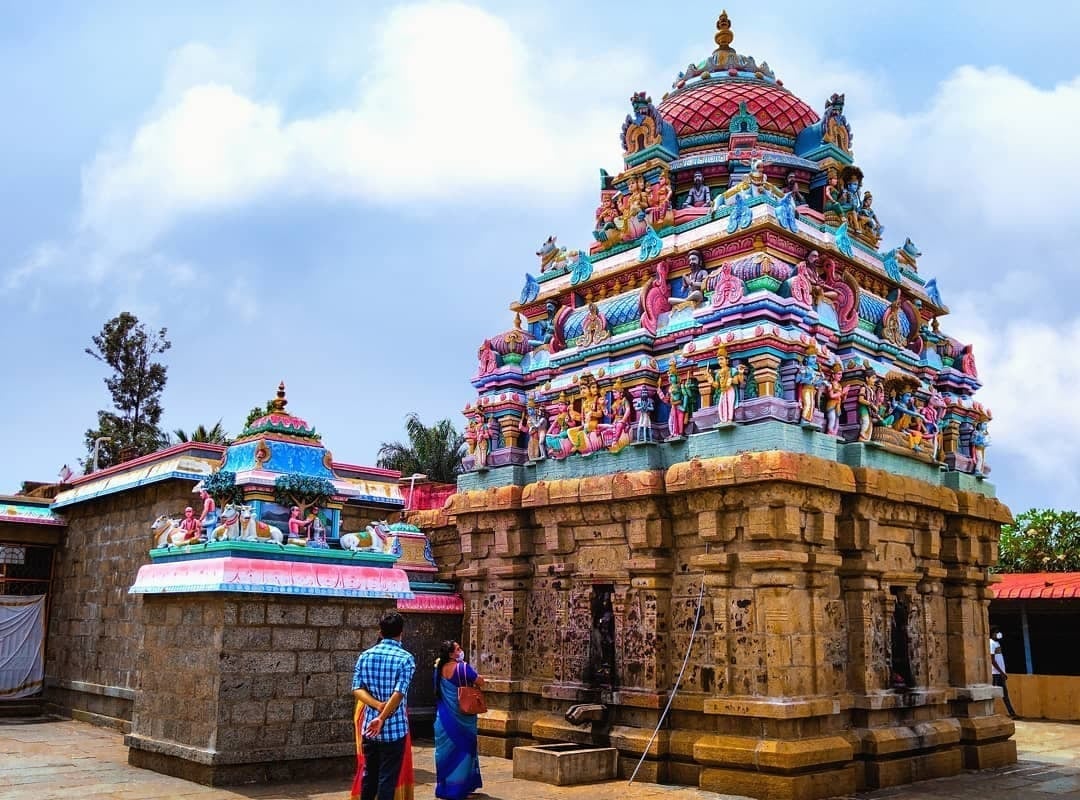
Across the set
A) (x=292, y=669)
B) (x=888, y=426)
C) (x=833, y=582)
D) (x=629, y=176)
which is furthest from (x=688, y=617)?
(x=629, y=176)

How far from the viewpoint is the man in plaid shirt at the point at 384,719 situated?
22.5ft

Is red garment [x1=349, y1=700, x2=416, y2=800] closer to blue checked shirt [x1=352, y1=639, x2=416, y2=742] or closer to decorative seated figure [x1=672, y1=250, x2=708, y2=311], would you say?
blue checked shirt [x1=352, y1=639, x2=416, y2=742]

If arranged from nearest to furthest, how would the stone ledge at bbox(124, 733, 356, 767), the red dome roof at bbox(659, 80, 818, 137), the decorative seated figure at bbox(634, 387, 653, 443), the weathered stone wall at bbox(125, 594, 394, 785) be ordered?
the stone ledge at bbox(124, 733, 356, 767) < the weathered stone wall at bbox(125, 594, 394, 785) < the decorative seated figure at bbox(634, 387, 653, 443) < the red dome roof at bbox(659, 80, 818, 137)

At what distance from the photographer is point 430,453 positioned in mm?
33500

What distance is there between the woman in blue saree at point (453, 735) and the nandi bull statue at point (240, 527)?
7.36ft

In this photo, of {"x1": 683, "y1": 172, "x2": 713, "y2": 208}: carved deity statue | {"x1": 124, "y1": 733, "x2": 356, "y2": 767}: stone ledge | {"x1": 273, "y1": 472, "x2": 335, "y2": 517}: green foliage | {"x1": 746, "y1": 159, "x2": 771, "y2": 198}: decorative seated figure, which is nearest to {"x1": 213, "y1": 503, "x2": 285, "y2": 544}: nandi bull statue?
{"x1": 273, "y1": 472, "x2": 335, "y2": 517}: green foliage

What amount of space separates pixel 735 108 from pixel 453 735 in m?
10.2

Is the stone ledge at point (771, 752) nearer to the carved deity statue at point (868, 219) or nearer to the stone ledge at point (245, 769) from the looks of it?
the stone ledge at point (245, 769)

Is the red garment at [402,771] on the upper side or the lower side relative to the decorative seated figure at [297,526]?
lower

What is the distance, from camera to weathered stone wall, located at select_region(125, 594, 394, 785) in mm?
9156

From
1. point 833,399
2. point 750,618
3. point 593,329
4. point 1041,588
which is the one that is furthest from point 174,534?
point 1041,588

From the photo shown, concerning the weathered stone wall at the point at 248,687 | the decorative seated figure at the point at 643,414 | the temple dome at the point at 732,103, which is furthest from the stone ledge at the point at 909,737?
the temple dome at the point at 732,103

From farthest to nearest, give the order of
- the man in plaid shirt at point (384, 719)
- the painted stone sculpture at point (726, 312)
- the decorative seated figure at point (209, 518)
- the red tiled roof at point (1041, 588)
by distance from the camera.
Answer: the red tiled roof at point (1041, 588) < the painted stone sculpture at point (726, 312) < the decorative seated figure at point (209, 518) < the man in plaid shirt at point (384, 719)

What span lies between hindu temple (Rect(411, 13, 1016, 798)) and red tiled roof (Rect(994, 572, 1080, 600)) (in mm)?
5374
